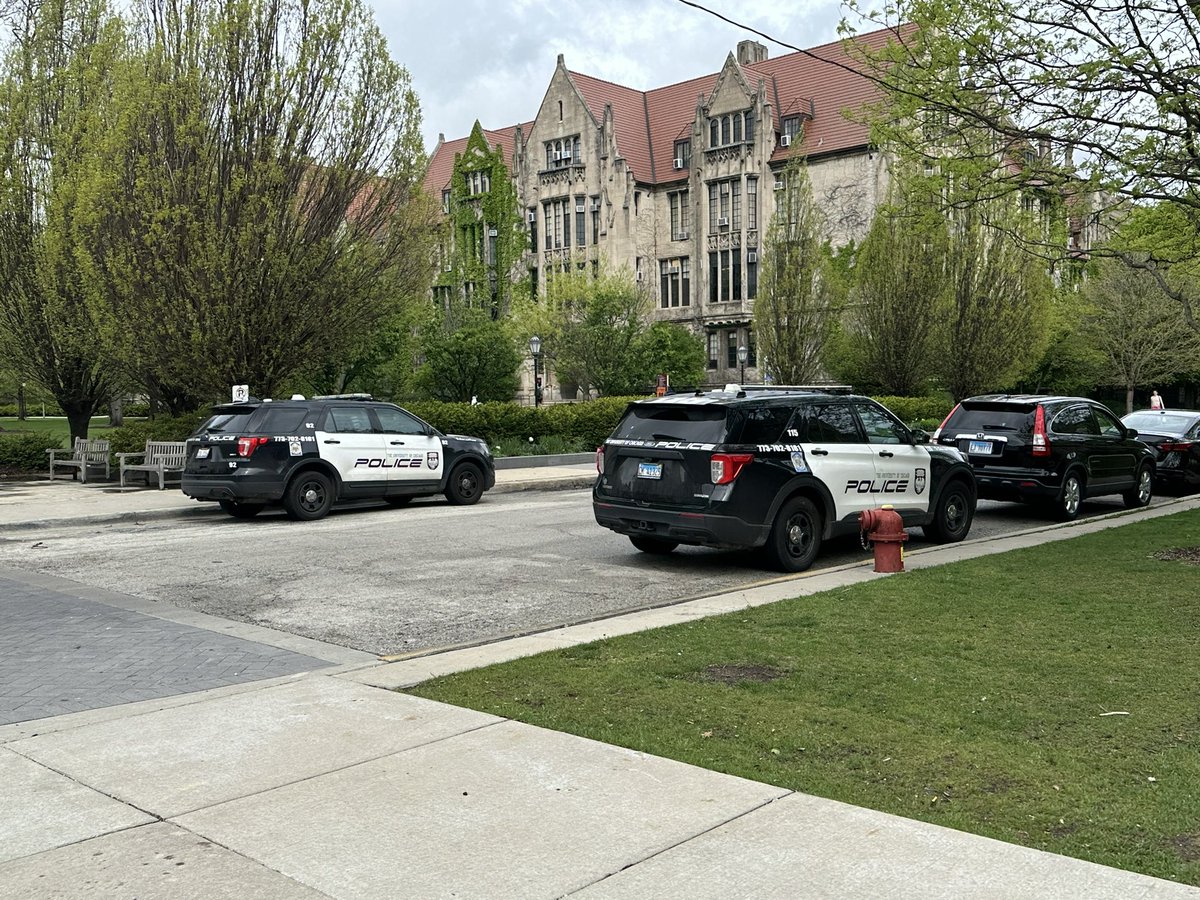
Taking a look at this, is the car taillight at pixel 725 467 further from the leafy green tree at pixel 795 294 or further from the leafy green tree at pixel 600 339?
the leafy green tree at pixel 795 294

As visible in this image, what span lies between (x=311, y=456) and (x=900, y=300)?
97.9ft

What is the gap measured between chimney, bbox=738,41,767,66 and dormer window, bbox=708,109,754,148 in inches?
280

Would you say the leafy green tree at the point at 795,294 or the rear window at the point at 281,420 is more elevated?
the leafy green tree at the point at 795,294

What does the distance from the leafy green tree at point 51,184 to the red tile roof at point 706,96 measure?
3644 centimetres

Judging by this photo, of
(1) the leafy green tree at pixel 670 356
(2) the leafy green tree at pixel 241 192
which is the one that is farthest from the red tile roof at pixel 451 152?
(2) the leafy green tree at pixel 241 192

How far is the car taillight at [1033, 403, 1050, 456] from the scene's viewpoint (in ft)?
51.2

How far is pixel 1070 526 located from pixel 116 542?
1243 cm

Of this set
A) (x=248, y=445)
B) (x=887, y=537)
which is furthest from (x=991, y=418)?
(x=248, y=445)

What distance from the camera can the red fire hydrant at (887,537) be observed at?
10.9 metres

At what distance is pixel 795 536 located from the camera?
1162 centimetres

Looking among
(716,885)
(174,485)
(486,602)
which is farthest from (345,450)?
(716,885)

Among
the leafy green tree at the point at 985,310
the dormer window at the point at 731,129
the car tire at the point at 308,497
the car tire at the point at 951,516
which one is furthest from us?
the dormer window at the point at 731,129

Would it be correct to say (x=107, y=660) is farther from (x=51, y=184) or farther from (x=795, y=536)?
(x=51, y=184)

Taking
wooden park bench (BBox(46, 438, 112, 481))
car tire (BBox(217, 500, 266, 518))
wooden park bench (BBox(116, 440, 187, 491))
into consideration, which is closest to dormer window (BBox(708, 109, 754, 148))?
wooden park bench (BBox(46, 438, 112, 481))
